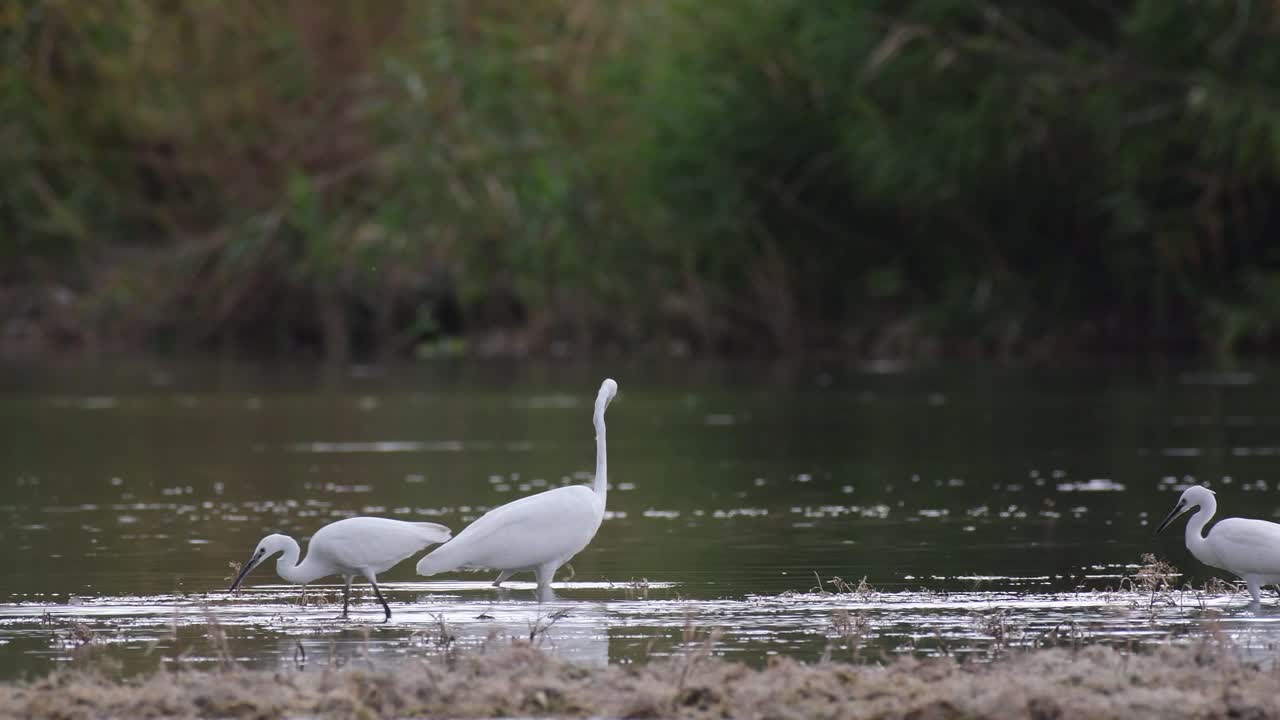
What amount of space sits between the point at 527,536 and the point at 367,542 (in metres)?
0.78

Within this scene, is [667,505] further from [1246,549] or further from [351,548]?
[1246,549]

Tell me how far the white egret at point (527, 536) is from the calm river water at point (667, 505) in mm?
251

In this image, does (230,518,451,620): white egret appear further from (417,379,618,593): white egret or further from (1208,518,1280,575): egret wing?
(1208,518,1280,575): egret wing

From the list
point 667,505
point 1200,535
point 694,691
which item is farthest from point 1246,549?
point 667,505

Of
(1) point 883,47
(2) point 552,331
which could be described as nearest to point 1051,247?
(1) point 883,47

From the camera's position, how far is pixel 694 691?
782 cm

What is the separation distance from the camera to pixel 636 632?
32.0 ft

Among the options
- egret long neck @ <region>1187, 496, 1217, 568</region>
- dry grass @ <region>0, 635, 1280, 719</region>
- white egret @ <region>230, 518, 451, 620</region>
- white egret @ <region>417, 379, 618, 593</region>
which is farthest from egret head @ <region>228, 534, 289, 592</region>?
egret long neck @ <region>1187, 496, 1217, 568</region>

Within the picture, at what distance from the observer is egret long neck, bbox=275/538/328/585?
10328 mm

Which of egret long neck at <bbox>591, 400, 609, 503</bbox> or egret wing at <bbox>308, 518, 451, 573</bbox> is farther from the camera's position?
egret long neck at <bbox>591, 400, 609, 503</bbox>

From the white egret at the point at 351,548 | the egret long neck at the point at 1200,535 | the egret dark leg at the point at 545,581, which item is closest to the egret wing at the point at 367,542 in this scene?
the white egret at the point at 351,548

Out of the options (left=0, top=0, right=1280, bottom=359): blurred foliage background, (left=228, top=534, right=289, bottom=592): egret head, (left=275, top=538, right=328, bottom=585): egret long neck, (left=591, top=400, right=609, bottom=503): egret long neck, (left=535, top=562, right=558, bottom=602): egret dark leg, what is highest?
(left=0, top=0, right=1280, bottom=359): blurred foliage background

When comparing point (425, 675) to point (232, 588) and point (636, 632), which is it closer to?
point (636, 632)

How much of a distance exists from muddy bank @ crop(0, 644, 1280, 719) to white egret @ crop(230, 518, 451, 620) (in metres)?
1.95
